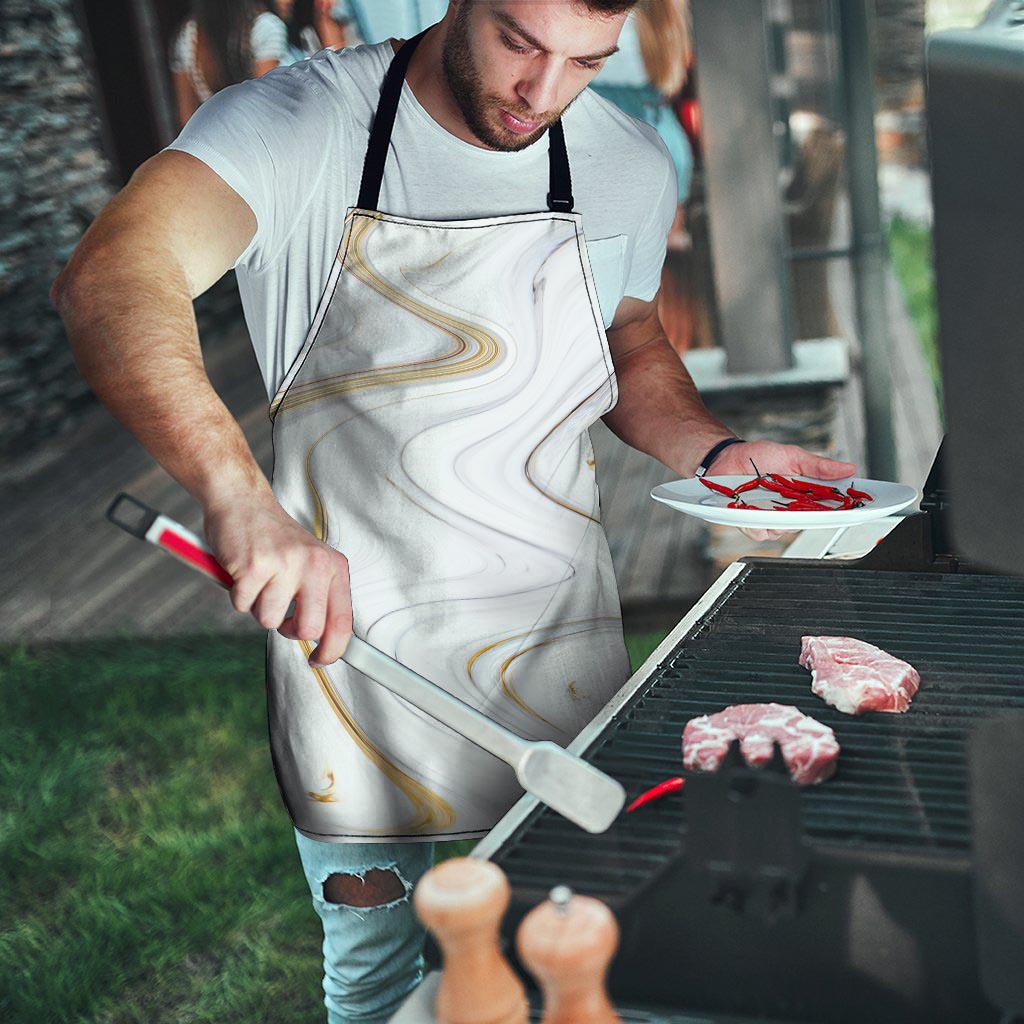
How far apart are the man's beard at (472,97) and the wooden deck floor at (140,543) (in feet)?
9.77

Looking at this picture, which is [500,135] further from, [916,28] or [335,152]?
[916,28]

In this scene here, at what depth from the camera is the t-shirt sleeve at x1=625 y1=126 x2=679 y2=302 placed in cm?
202

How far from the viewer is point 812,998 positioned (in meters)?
0.98

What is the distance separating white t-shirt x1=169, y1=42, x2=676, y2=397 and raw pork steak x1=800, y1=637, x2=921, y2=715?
0.79m

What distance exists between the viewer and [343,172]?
1.80m

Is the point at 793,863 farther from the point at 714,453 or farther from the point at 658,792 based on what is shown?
the point at 714,453

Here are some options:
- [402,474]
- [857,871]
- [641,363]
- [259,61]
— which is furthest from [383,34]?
[857,871]

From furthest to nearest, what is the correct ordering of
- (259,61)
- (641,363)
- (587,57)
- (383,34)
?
(259,61) → (383,34) → (641,363) → (587,57)

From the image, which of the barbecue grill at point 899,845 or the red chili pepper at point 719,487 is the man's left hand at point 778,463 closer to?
the red chili pepper at point 719,487

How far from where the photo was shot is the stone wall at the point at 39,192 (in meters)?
6.50

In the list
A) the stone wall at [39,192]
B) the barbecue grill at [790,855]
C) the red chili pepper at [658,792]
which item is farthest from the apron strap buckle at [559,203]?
the stone wall at [39,192]

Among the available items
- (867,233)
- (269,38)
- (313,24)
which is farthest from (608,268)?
(269,38)

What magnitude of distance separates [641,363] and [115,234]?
980 mm

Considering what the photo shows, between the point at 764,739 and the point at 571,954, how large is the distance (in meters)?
0.51
